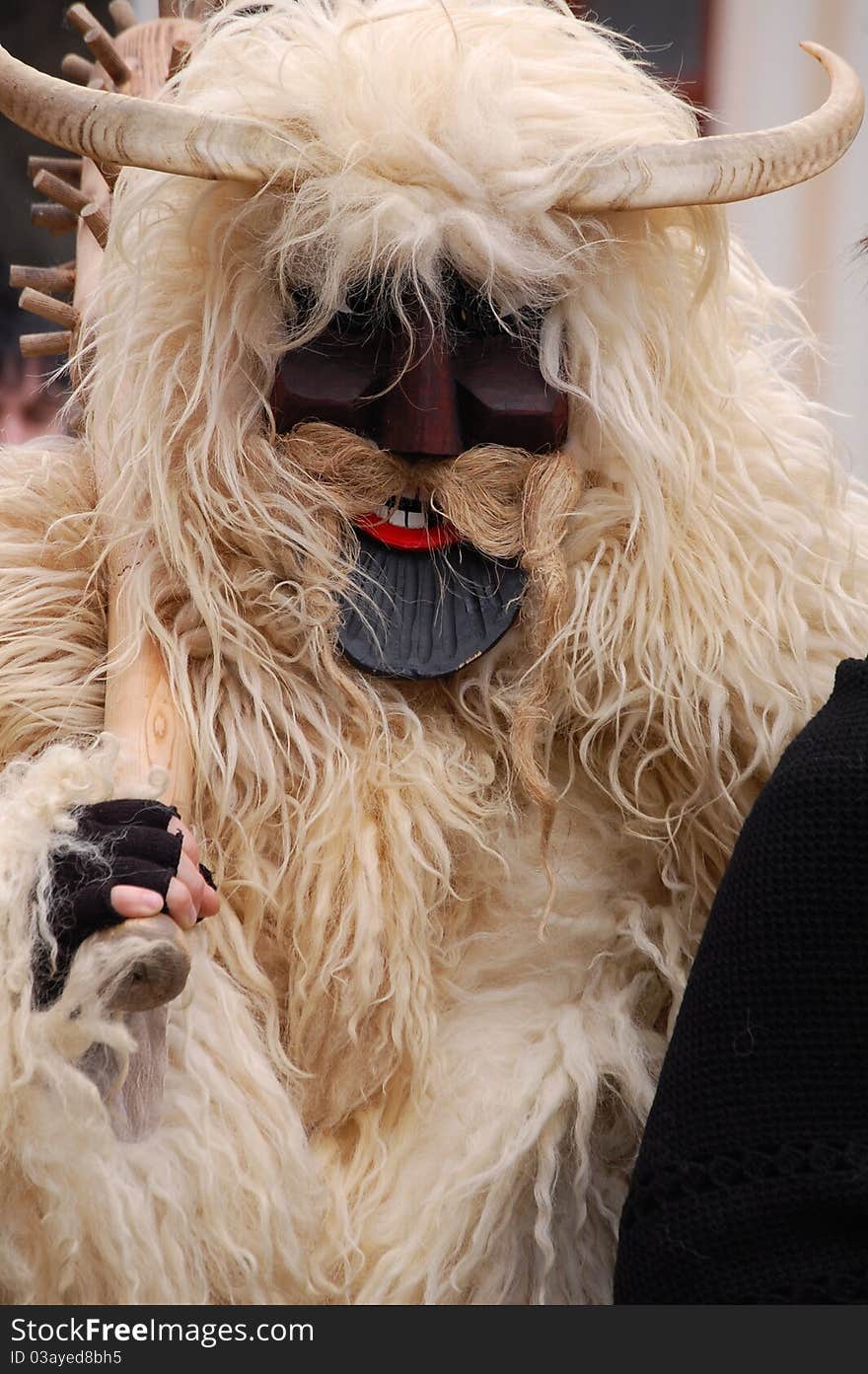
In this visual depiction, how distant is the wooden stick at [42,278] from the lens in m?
1.10

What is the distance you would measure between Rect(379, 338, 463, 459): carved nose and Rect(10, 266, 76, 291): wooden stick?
44 cm

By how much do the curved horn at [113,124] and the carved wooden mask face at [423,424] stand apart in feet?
0.38

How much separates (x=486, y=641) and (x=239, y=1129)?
0.30m

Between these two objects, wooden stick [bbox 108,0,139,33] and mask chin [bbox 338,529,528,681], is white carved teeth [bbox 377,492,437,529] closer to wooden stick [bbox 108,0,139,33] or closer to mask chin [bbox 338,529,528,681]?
mask chin [bbox 338,529,528,681]

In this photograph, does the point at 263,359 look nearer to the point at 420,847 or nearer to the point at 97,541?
the point at 97,541

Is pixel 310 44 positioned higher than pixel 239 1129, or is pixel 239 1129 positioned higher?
pixel 310 44

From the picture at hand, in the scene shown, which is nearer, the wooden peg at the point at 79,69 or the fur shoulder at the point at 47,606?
the fur shoulder at the point at 47,606

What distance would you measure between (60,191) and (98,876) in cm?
60

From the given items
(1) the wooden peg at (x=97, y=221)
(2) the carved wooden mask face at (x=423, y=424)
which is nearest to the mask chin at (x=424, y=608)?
(2) the carved wooden mask face at (x=423, y=424)

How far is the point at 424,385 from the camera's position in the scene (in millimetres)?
790

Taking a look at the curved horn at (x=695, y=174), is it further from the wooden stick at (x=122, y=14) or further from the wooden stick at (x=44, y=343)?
the wooden stick at (x=122, y=14)
